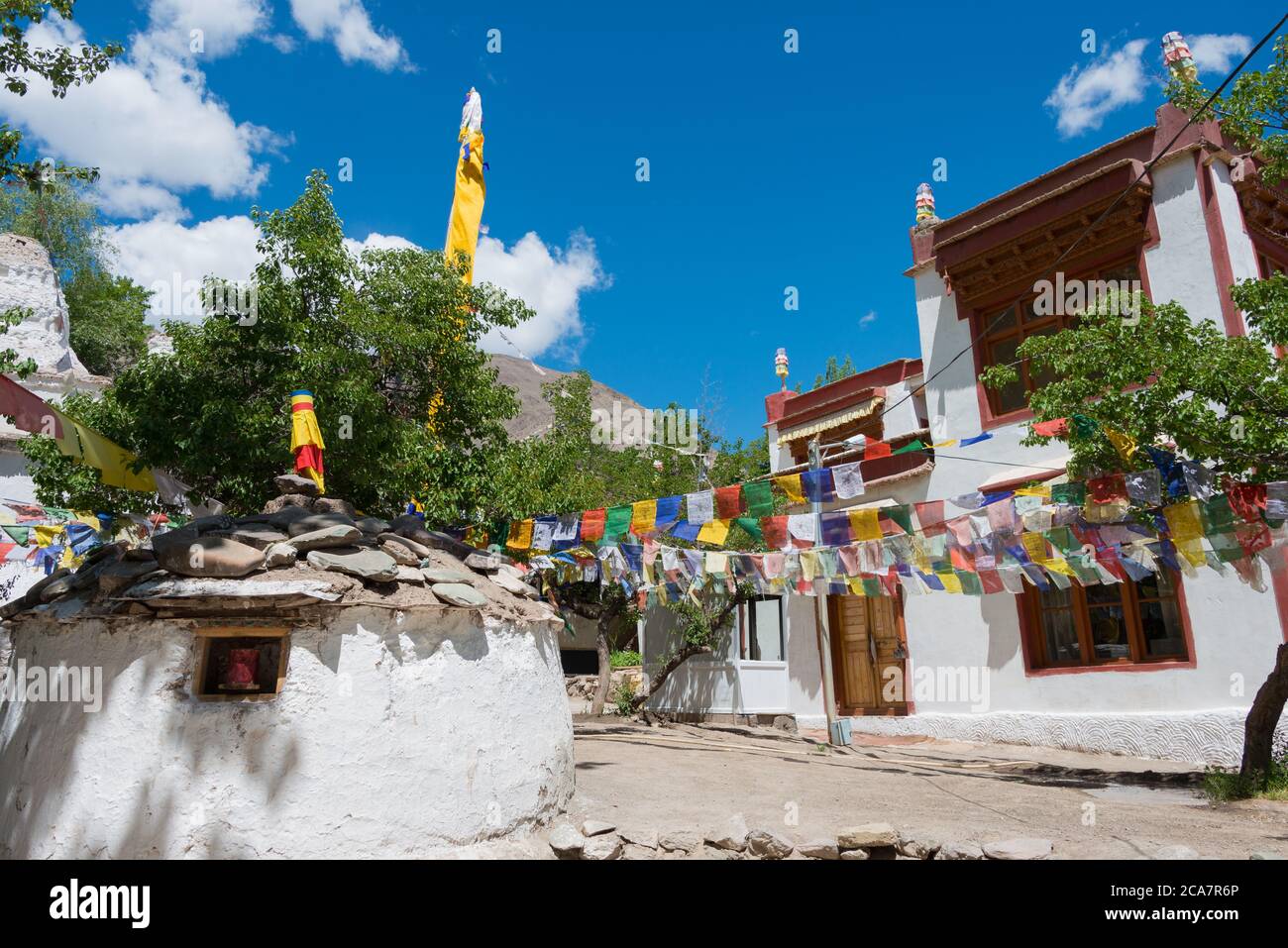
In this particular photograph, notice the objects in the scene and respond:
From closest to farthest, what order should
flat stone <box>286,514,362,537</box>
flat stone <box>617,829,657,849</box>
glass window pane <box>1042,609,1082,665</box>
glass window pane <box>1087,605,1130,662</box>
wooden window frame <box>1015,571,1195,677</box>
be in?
1. flat stone <box>617,829,657,849</box>
2. flat stone <box>286,514,362,537</box>
3. wooden window frame <box>1015,571,1195,677</box>
4. glass window pane <box>1087,605,1130,662</box>
5. glass window pane <box>1042,609,1082,665</box>

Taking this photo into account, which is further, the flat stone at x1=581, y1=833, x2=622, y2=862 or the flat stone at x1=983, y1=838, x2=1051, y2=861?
the flat stone at x1=581, y1=833, x2=622, y2=862

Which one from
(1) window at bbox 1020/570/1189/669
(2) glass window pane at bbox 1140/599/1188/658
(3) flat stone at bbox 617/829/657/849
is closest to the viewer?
(3) flat stone at bbox 617/829/657/849

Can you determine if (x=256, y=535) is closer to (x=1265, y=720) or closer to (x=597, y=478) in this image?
(x=1265, y=720)

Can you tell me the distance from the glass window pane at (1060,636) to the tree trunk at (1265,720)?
13.6ft

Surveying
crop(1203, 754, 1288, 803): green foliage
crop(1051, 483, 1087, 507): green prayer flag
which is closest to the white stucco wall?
crop(1051, 483, 1087, 507): green prayer flag

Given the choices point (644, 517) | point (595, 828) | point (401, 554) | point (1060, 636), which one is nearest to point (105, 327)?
point (644, 517)

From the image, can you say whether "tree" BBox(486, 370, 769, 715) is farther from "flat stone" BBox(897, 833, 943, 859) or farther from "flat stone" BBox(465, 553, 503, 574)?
"flat stone" BBox(897, 833, 943, 859)

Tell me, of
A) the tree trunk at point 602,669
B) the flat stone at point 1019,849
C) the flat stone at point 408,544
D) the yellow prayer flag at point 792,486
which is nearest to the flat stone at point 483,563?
the flat stone at point 408,544

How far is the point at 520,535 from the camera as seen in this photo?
11461mm

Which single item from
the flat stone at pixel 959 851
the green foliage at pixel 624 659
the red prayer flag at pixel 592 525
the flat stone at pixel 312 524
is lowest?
the flat stone at pixel 959 851

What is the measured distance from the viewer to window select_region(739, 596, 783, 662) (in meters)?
17.2

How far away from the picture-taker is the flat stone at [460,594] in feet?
20.5

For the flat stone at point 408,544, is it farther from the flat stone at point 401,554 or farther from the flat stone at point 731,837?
the flat stone at point 731,837

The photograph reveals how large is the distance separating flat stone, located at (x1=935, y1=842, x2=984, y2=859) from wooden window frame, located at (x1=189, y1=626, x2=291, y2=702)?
491 centimetres
